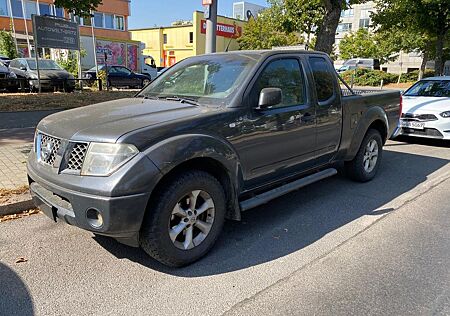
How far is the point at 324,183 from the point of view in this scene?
217 inches

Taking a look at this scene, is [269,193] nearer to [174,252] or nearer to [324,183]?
[174,252]

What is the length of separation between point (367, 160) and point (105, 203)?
4.24m

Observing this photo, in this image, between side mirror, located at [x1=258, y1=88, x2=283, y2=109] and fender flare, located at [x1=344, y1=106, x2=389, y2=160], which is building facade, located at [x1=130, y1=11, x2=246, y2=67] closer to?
fender flare, located at [x1=344, y1=106, x2=389, y2=160]

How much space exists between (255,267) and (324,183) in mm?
2715

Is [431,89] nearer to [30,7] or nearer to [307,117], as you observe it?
[307,117]

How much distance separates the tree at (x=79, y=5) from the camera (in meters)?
11.7

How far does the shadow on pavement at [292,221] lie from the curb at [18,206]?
4.14ft

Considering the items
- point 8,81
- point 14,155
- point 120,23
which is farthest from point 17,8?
point 14,155

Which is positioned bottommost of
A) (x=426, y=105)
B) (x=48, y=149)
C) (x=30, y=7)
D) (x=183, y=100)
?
(x=426, y=105)

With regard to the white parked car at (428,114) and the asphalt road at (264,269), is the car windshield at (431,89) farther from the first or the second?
the asphalt road at (264,269)

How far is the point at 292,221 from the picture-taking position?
Answer: 413 centimetres

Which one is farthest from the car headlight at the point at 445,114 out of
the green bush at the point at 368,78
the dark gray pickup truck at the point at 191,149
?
the green bush at the point at 368,78

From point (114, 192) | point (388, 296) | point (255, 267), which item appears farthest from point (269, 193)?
point (114, 192)

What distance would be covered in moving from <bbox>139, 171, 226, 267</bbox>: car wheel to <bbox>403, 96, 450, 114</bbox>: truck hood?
671cm
